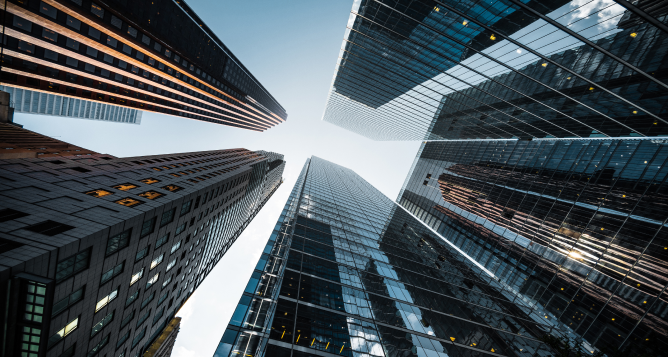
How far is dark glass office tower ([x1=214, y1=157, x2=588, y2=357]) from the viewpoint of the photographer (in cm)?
1430

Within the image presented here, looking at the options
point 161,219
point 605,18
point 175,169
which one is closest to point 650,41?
point 605,18

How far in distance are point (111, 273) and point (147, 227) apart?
364cm

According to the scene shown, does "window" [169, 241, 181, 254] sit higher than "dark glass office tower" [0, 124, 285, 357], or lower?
lower

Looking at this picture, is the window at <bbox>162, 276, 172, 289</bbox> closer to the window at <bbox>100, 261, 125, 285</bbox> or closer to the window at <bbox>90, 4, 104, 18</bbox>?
the window at <bbox>100, 261, 125, 285</bbox>

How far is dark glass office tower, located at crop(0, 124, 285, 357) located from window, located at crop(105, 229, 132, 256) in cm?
8

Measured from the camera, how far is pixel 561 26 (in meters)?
15.4

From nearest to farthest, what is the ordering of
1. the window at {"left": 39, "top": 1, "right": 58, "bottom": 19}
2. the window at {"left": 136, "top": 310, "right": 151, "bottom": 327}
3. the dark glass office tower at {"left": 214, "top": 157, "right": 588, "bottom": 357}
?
1. the dark glass office tower at {"left": 214, "top": 157, "right": 588, "bottom": 357}
2. the window at {"left": 136, "top": 310, "right": 151, "bottom": 327}
3. the window at {"left": 39, "top": 1, "right": 58, "bottom": 19}

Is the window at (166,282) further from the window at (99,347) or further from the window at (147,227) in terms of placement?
the window at (147,227)

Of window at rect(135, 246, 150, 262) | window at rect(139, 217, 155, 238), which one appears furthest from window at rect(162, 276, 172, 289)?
window at rect(139, 217, 155, 238)

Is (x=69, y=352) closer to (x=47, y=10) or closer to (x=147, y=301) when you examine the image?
(x=147, y=301)

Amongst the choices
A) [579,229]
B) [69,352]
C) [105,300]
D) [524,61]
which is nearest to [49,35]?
[105,300]

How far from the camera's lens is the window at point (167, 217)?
20134 millimetres

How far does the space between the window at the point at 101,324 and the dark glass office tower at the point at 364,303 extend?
1116 cm

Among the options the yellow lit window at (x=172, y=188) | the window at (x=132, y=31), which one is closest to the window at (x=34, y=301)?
the yellow lit window at (x=172, y=188)
